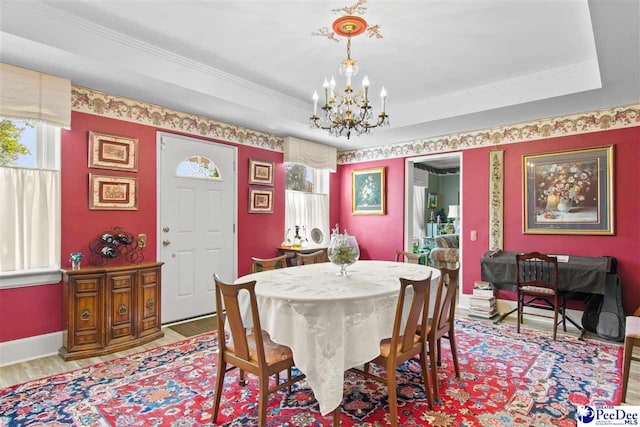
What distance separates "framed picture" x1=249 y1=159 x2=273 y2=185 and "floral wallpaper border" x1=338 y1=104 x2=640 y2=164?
186cm

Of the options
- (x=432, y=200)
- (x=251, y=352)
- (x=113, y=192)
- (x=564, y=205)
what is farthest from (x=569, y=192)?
(x=432, y=200)

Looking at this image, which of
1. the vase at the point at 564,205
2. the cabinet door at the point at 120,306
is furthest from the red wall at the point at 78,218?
the vase at the point at 564,205

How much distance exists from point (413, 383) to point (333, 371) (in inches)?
41.2

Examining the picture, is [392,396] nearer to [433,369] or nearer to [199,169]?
[433,369]

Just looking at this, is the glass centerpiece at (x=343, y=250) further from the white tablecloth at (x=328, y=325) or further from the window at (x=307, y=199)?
the window at (x=307, y=199)

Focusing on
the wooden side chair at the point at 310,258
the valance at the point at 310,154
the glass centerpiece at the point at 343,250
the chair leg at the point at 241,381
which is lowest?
the chair leg at the point at 241,381

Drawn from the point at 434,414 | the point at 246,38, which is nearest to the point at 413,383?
the point at 434,414

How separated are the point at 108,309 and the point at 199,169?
6.41 feet

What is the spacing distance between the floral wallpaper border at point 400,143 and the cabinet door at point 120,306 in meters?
1.71

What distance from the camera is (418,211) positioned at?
9.36 m

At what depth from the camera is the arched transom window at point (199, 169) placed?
14.1ft

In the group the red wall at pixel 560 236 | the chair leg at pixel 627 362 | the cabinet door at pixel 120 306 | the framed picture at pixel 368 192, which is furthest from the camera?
the framed picture at pixel 368 192

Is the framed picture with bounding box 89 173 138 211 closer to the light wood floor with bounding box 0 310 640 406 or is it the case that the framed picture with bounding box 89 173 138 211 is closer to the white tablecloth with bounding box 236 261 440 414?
the light wood floor with bounding box 0 310 640 406

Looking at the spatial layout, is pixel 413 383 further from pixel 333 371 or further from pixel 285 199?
pixel 285 199
